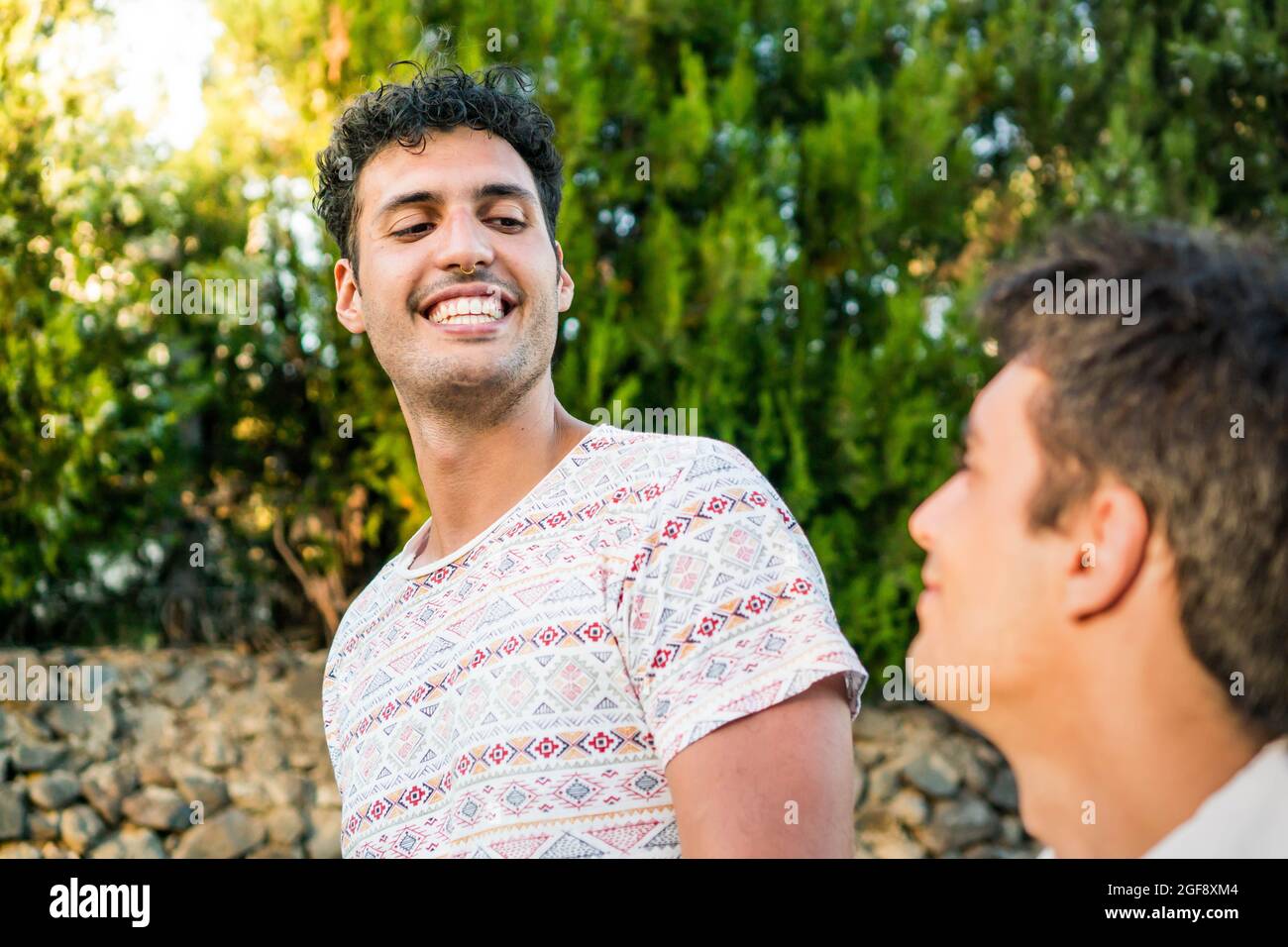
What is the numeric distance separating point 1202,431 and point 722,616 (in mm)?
761

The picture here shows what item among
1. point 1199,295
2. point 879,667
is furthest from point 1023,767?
point 879,667

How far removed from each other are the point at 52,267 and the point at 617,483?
4181 mm

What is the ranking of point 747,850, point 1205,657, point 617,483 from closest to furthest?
point 1205,657 → point 747,850 → point 617,483

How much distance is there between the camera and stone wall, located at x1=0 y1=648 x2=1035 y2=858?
15.9 feet

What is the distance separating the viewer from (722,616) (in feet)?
5.30

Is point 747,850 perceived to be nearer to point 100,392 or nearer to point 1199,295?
point 1199,295

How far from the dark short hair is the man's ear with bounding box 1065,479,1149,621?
0.04ft

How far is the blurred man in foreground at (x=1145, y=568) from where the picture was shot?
37.4 inches

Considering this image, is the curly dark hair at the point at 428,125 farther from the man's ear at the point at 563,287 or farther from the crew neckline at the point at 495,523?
the crew neckline at the point at 495,523

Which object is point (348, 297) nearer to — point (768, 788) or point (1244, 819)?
point (768, 788)

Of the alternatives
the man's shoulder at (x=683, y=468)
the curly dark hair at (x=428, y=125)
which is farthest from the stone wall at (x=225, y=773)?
the man's shoulder at (x=683, y=468)

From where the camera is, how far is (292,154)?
534 cm

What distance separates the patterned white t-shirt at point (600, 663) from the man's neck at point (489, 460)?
0.18 metres

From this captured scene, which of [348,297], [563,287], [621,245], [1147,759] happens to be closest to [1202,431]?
[1147,759]
